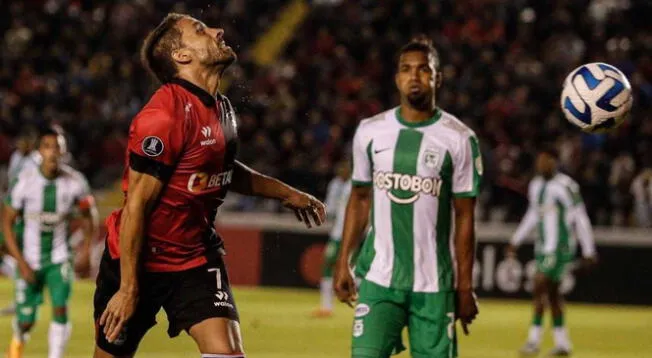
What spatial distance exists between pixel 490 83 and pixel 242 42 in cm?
705

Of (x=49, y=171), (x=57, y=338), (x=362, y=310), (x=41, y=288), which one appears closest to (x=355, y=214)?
(x=362, y=310)

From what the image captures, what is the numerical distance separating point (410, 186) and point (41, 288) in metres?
5.28

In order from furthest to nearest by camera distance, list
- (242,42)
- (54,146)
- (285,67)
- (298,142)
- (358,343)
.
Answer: (242,42), (285,67), (298,142), (54,146), (358,343)

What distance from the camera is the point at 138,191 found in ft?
19.8

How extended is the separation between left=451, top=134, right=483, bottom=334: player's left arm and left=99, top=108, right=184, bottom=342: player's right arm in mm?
1863

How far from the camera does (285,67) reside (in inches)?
1033

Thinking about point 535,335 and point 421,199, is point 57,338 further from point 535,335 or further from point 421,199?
point 535,335

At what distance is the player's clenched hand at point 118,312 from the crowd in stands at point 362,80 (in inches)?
607

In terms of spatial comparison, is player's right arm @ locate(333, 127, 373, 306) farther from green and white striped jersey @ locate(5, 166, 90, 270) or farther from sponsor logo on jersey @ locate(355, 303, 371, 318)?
green and white striped jersey @ locate(5, 166, 90, 270)

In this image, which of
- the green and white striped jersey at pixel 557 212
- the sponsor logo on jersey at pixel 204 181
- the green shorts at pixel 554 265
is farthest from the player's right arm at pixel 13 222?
the green and white striped jersey at pixel 557 212

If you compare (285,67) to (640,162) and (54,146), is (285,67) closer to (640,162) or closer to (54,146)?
(640,162)

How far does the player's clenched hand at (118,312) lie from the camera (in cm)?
600

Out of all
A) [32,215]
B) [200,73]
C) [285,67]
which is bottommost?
[32,215]

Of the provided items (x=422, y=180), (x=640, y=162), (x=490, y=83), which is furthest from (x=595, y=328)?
(x=422, y=180)
